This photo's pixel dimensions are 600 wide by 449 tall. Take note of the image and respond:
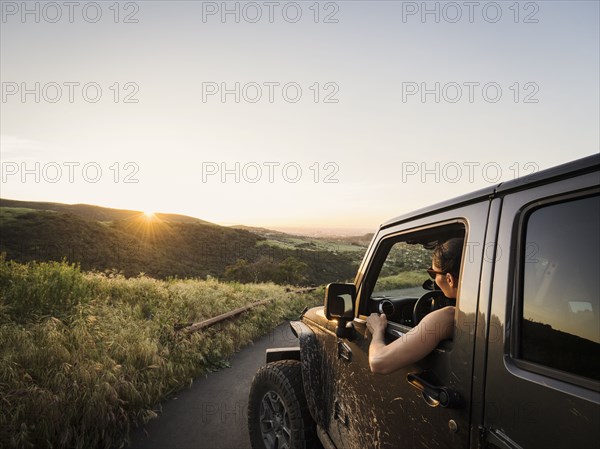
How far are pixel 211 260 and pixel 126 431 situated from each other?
33.1 metres

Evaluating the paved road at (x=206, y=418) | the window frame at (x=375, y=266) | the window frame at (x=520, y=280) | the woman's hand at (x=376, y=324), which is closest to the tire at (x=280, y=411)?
the paved road at (x=206, y=418)

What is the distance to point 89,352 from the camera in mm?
4891

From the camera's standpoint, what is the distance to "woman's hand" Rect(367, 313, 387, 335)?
6.71ft

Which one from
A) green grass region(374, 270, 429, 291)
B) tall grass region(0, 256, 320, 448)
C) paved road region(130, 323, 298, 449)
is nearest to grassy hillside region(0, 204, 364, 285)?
tall grass region(0, 256, 320, 448)

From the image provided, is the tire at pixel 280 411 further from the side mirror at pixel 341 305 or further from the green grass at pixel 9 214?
the green grass at pixel 9 214

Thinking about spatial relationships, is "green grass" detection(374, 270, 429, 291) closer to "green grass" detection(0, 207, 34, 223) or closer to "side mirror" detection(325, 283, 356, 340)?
"side mirror" detection(325, 283, 356, 340)

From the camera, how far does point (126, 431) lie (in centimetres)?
407

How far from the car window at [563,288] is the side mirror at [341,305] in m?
1.18

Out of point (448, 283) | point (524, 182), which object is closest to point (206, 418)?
point (448, 283)

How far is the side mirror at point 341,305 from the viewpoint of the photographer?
7.68 ft

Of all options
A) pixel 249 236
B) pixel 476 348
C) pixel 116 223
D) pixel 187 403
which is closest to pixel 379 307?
pixel 476 348

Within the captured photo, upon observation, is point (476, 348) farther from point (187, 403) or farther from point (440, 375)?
point (187, 403)

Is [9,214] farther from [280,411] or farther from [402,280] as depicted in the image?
[402,280]

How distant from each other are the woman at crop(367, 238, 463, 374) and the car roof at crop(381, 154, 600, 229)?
205 millimetres
